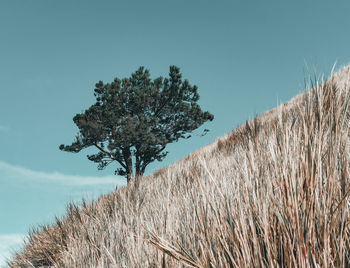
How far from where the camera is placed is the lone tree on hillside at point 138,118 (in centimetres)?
2202

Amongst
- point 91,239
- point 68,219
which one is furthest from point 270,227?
point 68,219

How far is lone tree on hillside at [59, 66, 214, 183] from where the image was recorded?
22.0 metres

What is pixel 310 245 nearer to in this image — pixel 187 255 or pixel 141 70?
→ pixel 187 255

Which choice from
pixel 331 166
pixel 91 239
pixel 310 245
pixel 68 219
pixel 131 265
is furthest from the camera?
pixel 68 219

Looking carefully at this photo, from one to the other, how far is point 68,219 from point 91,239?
6.50 ft

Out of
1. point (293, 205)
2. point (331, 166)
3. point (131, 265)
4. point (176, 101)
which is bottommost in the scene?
point (131, 265)

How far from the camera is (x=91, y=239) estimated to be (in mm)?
3355

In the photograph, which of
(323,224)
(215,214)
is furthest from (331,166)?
(215,214)

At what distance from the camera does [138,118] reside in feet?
78.0

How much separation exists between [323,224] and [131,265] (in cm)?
132

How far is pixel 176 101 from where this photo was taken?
80.6 feet

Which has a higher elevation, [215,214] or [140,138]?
[140,138]

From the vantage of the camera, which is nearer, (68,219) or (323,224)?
(323,224)

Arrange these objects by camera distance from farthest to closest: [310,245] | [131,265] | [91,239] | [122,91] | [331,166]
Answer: [122,91] < [91,239] < [131,265] < [331,166] < [310,245]
